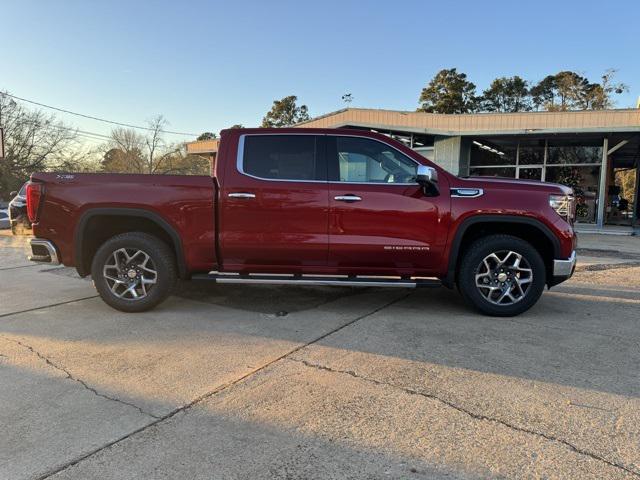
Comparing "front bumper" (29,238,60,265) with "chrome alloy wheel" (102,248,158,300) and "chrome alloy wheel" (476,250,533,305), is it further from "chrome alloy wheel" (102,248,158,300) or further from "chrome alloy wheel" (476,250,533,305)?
"chrome alloy wheel" (476,250,533,305)

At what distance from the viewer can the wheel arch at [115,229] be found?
4.96 metres

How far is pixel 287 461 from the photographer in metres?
2.47

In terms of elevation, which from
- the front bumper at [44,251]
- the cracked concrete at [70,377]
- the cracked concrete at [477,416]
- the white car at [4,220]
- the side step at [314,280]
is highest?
the front bumper at [44,251]

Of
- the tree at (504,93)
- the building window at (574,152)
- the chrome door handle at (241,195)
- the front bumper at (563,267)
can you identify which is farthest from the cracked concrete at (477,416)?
the tree at (504,93)

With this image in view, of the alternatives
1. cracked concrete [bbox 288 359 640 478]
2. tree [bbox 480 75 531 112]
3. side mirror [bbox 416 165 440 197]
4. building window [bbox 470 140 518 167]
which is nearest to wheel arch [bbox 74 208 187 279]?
cracked concrete [bbox 288 359 640 478]

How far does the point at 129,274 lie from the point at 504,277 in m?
4.06

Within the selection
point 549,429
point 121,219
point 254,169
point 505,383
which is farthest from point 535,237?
point 121,219

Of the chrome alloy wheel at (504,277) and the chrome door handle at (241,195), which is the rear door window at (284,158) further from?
the chrome alloy wheel at (504,277)

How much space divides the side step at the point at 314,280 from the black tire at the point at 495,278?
341 mm

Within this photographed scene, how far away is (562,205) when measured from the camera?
197 inches

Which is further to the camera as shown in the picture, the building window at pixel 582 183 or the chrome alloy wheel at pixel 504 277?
the building window at pixel 582 183

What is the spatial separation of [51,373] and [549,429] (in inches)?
138

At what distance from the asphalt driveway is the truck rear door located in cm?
67

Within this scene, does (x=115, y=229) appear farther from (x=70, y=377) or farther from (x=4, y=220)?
(x=4, y=220)
